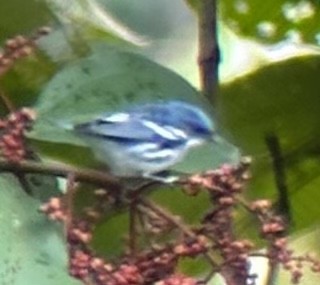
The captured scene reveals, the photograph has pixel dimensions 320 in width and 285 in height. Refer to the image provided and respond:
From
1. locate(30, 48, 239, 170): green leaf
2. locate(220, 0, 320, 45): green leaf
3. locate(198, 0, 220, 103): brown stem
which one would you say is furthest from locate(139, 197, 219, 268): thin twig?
locate(220, 0, 320, 45): green leaf

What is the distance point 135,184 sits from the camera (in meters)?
0.74

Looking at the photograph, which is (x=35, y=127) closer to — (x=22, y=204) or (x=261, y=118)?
(x=22, y=204)

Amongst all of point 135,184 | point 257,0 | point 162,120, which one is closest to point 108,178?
point 135,184

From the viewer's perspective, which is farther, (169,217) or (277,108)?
(277,108)

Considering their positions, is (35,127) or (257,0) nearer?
(35,127)

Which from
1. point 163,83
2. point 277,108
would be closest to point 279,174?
point 277,108

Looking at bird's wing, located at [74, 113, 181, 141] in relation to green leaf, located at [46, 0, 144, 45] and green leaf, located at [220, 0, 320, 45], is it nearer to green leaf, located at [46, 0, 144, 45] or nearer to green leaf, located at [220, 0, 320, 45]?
green leaf, located at [46, 0, 144, 45]

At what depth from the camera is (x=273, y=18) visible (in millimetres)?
1171

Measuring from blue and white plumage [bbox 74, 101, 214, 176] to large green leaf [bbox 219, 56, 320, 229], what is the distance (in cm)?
12

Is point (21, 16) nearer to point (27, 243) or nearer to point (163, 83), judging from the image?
point (163, 83)

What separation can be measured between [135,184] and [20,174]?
0.24 ft

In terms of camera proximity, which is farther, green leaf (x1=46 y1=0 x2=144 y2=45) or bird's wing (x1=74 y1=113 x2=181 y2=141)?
green leaf (x1=46 y1=0 x2=144 y2=45)

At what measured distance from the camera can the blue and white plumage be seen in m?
0.80

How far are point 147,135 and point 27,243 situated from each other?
155 mm
